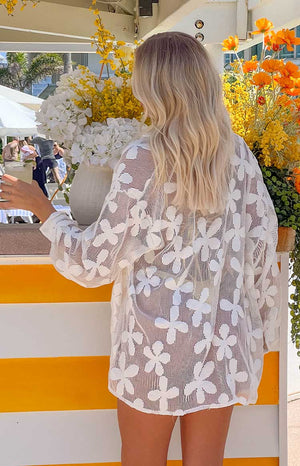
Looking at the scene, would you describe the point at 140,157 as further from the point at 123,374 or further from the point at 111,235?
the point at 123,374

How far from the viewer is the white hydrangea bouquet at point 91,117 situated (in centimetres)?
213

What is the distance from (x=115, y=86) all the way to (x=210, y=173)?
0.66 meters

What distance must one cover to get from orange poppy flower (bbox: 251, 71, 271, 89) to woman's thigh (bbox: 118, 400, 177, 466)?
1.18m

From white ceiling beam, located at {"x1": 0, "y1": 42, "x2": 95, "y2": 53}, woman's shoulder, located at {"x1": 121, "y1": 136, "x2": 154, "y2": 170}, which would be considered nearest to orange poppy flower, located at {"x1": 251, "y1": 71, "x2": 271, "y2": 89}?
woman's shoulder, located at {"x1": 121, "y1": 136, "x2": 154, "y2": 170}

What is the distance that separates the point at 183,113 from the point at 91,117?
63 centimetres

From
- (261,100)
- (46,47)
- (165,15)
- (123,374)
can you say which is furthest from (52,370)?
(46,47)

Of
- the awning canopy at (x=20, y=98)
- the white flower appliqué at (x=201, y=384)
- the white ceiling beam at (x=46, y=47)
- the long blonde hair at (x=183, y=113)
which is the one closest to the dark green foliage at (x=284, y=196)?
the long blonde hair at (x=183, y=113)

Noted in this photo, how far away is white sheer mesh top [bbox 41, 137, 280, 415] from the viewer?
171 cm

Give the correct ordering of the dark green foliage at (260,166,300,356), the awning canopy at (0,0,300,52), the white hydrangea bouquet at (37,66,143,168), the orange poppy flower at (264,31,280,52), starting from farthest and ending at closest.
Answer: the awning canopy at (0,0,300,52) → the orange poppy flower at (264,31,280,52) → the dark green foliage at (260,166,300,356) → the white hydrangea bouquet at (37,66,143,168)

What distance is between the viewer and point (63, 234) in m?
1.83

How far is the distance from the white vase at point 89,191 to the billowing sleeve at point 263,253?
51 cm

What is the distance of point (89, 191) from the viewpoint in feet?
7.20

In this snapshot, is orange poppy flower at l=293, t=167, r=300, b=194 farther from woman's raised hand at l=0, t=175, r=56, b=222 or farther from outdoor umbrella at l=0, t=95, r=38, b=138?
outdoor umbrella at l=0, t=95, r=38, b=138

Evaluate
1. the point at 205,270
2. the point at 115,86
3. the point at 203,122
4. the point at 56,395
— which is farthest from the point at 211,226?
the point at 56,395
